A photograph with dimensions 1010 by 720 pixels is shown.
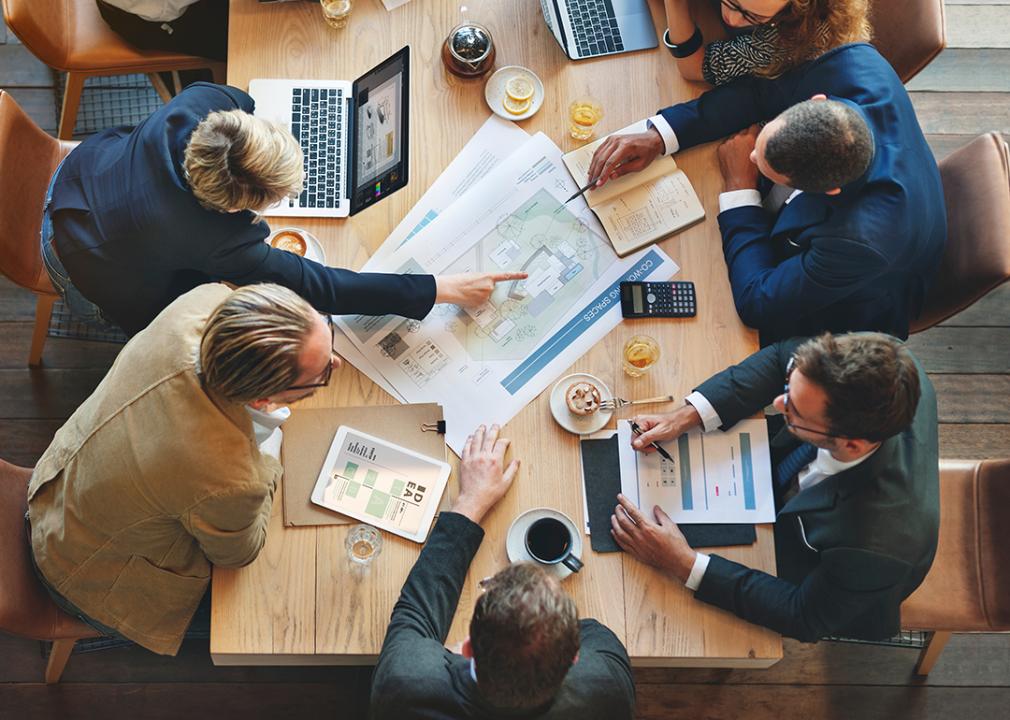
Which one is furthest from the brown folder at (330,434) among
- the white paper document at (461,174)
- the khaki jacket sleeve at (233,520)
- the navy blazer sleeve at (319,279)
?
the white paper document at (461,174)

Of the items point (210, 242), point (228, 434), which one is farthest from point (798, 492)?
point (210, 242)

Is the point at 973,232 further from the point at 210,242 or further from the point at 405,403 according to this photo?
the point at 210,242

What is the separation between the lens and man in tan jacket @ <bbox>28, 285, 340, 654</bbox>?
155cm

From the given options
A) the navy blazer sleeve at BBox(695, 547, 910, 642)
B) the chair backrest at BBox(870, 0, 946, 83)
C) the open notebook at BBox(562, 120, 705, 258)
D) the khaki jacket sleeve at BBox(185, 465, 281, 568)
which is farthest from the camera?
the chair backrest at BBox(870, 0, 946, 83)

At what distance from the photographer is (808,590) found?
5.78 ft

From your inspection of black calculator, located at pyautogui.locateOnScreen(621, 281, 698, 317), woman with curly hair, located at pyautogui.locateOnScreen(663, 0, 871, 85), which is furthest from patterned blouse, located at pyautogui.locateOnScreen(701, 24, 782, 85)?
black calculator, located at pyautogui.locateOnScreen(621, 281, 698, 317)

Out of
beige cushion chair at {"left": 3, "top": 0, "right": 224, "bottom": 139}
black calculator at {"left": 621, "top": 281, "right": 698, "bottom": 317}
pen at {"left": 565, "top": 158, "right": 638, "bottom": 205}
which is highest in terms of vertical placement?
beige cushion chair at {"left": 3, "top": 0, "right": 224, "bottom": 139}

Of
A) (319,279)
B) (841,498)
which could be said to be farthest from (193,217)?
(841,498)

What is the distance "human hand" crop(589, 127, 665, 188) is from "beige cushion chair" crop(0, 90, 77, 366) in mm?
1346

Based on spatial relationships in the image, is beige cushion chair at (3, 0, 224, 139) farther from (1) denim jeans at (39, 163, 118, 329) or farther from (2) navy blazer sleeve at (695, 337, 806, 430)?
(2) navy blazer sleeve at (695, 337, 806, 430)

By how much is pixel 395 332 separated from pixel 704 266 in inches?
27.6

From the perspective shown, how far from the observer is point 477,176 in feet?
6.84

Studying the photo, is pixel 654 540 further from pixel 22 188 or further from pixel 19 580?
pixel 22 188

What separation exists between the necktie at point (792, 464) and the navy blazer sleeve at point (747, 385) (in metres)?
0.14
